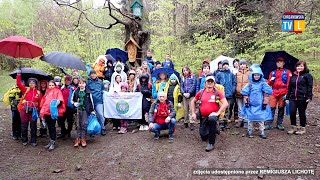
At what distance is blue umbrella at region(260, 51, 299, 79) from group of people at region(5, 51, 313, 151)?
1.12 ft

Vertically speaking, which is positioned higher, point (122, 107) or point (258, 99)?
point (258, 99)

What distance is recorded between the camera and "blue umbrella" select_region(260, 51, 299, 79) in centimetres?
678

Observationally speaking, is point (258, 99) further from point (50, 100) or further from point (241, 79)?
point (50, 100)

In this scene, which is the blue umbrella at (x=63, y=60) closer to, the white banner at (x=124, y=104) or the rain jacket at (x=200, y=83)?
the white banner at (x=124, y=104)

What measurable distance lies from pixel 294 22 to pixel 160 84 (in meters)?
7.31

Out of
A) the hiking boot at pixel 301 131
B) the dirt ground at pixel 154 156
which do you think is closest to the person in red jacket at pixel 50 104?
the dirt ground at pixel 154 156

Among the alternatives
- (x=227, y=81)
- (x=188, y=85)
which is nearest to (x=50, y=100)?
(x=188, y=85)

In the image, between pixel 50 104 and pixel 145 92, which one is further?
pixel 145 92

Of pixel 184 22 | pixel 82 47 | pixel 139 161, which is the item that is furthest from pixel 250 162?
pixel 184 22

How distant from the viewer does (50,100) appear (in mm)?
6020

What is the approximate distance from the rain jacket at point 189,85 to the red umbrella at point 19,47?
3.79 meters

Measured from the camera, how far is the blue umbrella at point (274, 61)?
6.78 metres

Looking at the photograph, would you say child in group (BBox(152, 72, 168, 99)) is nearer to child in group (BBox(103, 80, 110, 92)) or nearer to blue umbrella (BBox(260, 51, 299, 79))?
child in group (BBox(103, 80, 110, 92))

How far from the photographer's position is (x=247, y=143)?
5.82m
